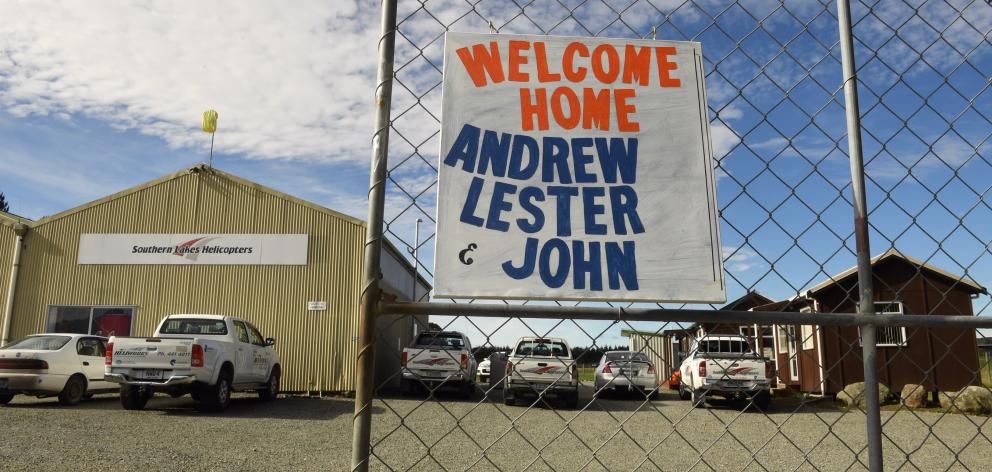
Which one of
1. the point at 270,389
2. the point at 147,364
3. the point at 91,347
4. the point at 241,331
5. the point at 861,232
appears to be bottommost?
the point at 270,389

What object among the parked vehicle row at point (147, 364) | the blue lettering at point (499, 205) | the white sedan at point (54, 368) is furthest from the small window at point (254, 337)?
the blue lettering at point (499, 205)

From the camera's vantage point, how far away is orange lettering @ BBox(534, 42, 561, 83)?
2152 millimetres

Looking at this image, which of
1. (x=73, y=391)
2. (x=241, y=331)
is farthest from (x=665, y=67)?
(x=73, y=391)

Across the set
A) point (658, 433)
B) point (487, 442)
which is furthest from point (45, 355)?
point (658, 433)

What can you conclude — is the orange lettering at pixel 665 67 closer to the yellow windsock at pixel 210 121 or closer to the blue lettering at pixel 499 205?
the blue lettering at pixel 499 205

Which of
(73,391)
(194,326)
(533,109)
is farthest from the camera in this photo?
(194,326)

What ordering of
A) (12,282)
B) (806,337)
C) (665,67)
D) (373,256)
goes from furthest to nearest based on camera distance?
1. (12,282)
2. (806,337)
3. (665,67)
4. (373,256)

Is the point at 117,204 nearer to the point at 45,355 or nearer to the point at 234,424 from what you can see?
the point at 45,355

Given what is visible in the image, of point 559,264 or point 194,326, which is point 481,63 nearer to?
point 559,264

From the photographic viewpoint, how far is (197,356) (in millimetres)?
11922

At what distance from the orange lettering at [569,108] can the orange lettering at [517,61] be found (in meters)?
0.12

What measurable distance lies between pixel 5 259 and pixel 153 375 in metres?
11.6

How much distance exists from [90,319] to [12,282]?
2.63 m

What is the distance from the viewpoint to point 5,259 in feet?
64.0
